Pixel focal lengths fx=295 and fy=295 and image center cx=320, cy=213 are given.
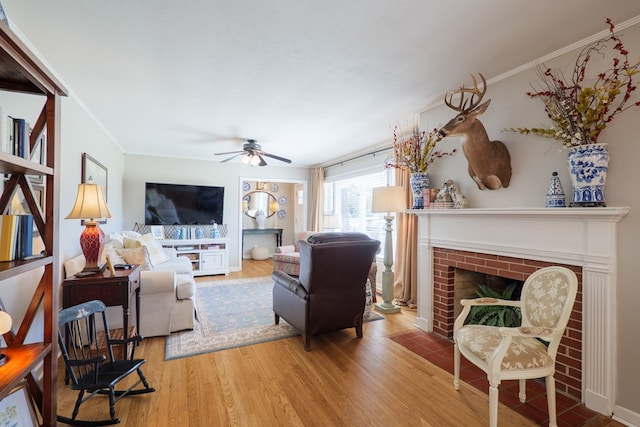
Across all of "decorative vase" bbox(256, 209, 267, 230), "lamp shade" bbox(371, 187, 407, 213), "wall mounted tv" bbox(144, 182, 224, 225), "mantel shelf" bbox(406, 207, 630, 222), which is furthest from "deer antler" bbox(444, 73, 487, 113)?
"decorative vase" bbox(256, 209, 267, 230)

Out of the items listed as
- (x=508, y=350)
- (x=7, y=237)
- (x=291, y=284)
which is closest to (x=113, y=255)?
(x=291, y=284)

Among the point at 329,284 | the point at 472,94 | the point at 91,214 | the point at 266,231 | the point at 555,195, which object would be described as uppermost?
the point at 472,94

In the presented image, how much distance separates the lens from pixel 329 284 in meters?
2.73

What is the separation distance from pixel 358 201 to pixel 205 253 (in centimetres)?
316

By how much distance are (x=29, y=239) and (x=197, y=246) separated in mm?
4627

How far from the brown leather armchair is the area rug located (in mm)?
476

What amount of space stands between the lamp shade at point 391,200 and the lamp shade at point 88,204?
2.80 m

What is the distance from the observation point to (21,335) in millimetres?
1411

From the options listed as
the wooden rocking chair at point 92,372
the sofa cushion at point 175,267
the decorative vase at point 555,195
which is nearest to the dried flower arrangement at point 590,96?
the decorative vase at point 555,195

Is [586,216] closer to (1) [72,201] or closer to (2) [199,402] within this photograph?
(2) [199,402]

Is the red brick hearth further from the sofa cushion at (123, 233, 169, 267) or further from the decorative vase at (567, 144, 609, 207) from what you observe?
the sofa cushion at (123, 233, 169, 267)

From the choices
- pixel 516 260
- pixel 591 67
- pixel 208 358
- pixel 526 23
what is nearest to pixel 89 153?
pixel 208 358

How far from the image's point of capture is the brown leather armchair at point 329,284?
2625mm

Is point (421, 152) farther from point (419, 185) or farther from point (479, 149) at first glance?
point (479, 149)
